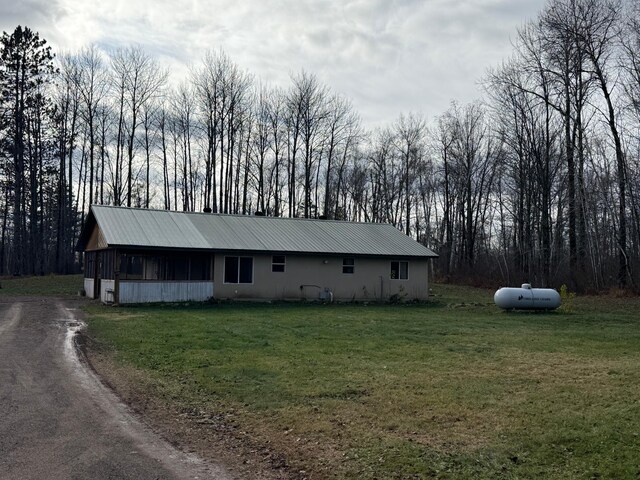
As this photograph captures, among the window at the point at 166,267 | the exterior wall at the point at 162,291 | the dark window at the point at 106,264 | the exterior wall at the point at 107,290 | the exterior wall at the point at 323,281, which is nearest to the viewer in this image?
the exterior wall at the point at 162,291

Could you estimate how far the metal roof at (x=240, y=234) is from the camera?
79.2ft

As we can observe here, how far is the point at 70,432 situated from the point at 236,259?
19161 mm

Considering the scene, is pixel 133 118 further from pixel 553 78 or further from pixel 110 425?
pixel 110 425

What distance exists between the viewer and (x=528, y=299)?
70.6 ft

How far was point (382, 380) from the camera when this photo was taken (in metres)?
8.95

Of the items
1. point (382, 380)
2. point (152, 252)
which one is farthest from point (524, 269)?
point (382, 380)

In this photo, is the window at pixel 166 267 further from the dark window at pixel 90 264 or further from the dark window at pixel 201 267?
the dark window at pixel 90 264

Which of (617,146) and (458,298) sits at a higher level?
(617,146)

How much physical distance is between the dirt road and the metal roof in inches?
507

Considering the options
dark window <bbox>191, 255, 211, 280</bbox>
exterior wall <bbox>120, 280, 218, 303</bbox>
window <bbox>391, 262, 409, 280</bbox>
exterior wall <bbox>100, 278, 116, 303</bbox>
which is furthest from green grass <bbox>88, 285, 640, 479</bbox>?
window <bbox>391, 262, 409, 280</bbox>

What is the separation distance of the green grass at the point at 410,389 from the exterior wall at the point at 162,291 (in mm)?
5827

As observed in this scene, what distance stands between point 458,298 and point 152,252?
48.9 feet

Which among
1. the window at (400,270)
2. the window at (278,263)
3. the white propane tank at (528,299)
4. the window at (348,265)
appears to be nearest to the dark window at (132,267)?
the window at (278,263)

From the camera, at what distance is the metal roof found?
950 inches
